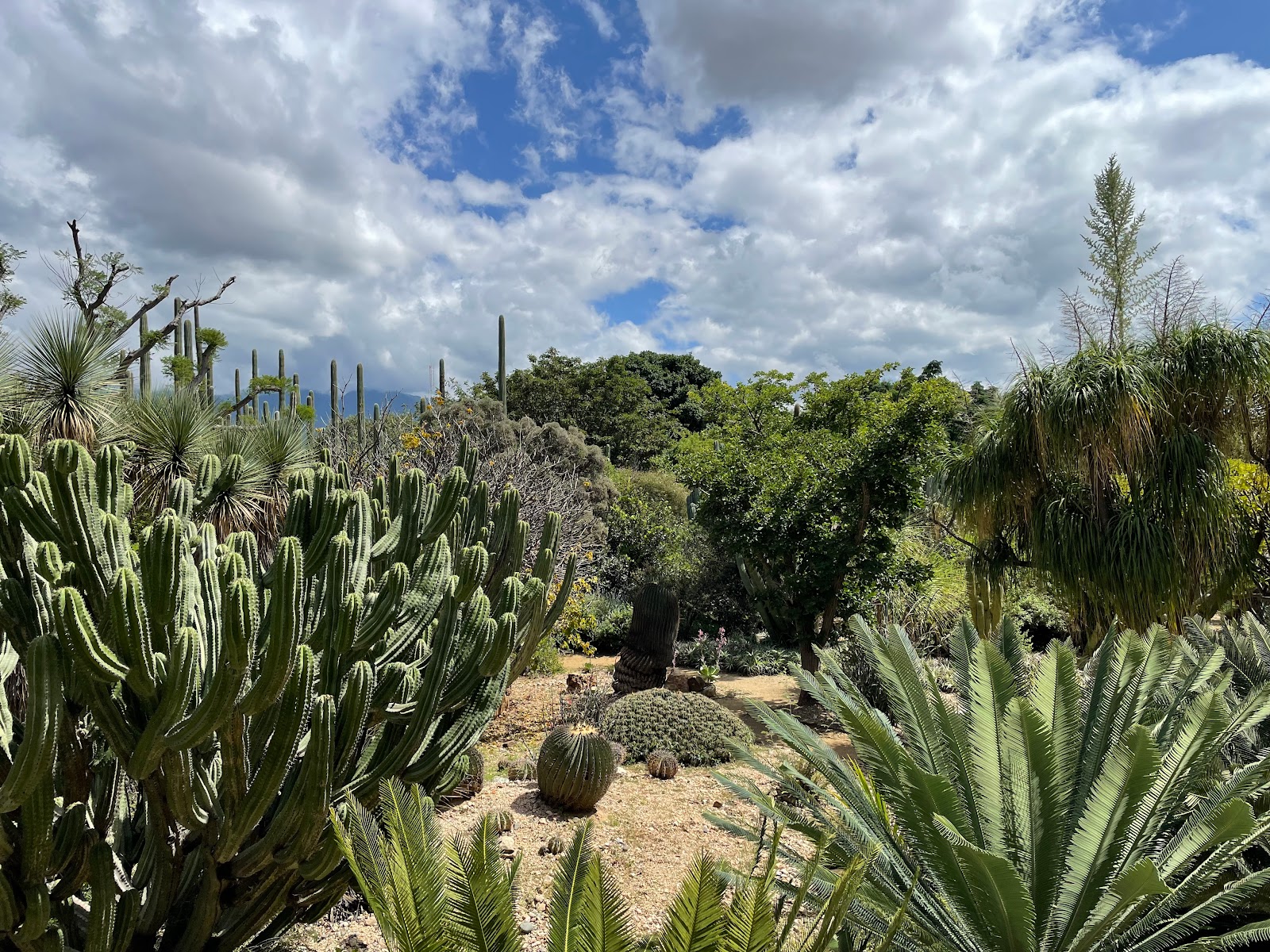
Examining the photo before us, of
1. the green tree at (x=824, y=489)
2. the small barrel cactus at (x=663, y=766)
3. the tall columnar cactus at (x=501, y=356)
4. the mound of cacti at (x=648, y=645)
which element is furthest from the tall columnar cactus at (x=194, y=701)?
the tall columnar cactus at (x=501, y=356)

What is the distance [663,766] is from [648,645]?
2520mm

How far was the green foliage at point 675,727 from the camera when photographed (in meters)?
6.70

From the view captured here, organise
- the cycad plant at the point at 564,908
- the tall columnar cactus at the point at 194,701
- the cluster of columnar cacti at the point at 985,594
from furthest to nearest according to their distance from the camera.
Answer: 1. the cluster of columnar cacti at the point at 985,594
2. the tall columnar cactus at the point at 194,701
3. the cycad plant at the point at 564,908

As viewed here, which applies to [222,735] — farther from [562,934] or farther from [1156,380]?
[1156,380]

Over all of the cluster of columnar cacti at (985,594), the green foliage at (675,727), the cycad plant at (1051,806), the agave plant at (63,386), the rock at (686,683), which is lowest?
the rock at (686,683)

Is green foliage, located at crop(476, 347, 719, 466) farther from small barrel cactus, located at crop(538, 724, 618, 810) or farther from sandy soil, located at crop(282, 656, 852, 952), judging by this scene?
small barrel cactus, located at crop(538, 724, 618, 810)

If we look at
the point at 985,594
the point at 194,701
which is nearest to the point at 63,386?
the point at 194,701

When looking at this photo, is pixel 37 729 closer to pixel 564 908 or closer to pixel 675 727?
pixel 564 908

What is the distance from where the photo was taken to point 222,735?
261 cm

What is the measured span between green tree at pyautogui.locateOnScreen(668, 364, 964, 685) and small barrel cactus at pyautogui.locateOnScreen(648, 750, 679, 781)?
140 inches

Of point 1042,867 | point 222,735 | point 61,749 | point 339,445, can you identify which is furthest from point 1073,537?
point 339,445

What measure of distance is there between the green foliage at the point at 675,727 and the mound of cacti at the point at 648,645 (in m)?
1.24

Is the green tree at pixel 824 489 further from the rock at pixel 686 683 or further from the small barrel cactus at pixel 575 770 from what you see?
the small barrel cactus at pixel 575 770

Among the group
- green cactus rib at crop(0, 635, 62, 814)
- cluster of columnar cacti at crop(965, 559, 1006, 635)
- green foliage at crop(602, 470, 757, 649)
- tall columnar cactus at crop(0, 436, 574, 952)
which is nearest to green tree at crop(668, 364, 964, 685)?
cluster of columnar cacti at crop(965, 559, 1006, 635)
